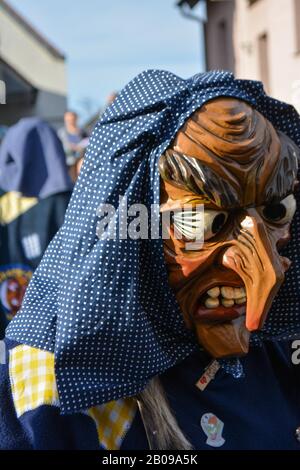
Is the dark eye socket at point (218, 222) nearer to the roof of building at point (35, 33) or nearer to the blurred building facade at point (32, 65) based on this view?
the blurred building facade at point (32, 65)

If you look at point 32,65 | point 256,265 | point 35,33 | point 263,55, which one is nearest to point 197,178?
point 256,265

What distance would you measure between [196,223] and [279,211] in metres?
0.18

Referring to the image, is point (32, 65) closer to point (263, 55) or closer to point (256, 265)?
point (263, 55)

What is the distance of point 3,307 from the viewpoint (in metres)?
3.22

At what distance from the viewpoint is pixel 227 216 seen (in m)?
1.37

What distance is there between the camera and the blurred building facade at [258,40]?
1266 centimetres

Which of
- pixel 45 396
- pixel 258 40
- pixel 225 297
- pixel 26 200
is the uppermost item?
pixel 258 40

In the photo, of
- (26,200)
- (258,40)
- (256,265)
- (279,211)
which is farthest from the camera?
(258,40)

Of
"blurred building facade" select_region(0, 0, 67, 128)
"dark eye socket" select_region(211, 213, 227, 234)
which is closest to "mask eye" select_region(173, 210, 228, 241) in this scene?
→ "dark eye socket" select_region(211, 213, 227, 234)

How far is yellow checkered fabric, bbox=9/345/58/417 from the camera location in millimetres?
1352

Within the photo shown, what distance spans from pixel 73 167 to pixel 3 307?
5.34ft

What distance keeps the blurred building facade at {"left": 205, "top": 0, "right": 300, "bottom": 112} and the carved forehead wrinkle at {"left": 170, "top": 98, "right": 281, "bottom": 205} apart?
385 inches

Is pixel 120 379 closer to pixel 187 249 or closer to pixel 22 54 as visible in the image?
pixel 187 249
